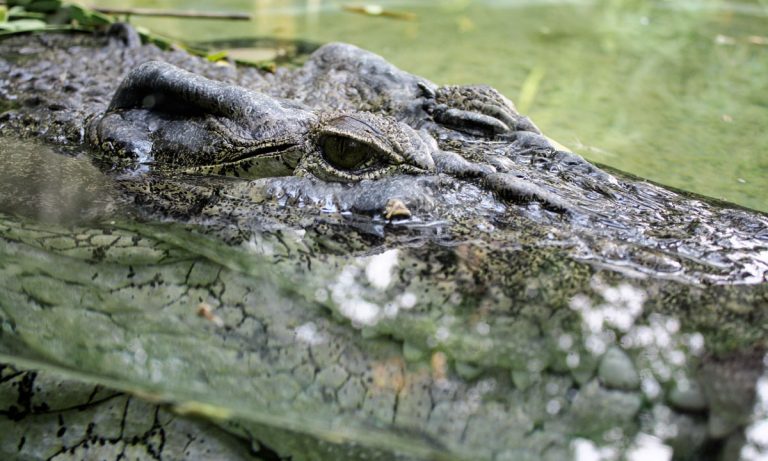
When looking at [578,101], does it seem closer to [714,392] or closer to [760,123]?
[760,123]

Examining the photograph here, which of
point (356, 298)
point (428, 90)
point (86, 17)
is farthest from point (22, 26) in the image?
point (356, 298)

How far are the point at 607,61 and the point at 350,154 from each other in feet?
12.0

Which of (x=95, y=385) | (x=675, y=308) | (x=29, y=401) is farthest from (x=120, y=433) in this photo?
(x=675, y=308)

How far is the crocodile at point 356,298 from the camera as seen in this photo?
1.61 m

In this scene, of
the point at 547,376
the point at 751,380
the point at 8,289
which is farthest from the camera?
the point at 8,289

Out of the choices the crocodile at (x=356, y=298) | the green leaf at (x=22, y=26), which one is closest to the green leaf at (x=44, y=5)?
the green leaf at (x=22, y=26)

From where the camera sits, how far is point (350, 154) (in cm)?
239

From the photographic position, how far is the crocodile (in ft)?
5.30

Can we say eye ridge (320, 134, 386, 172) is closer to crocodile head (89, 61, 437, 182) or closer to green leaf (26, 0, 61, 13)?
crocodile head (89, 61, 437, 182)

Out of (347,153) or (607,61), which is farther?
(607,61)

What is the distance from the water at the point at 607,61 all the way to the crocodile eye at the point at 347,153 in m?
1.66

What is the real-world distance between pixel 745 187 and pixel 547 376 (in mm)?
2328

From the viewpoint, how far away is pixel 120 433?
186 cm

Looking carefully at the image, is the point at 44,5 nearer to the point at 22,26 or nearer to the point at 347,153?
the point at 22,26
